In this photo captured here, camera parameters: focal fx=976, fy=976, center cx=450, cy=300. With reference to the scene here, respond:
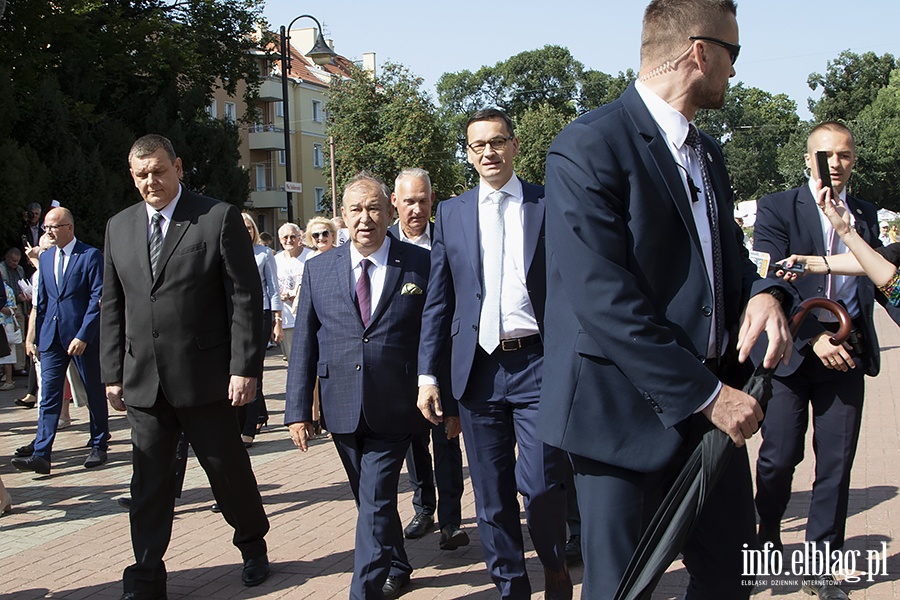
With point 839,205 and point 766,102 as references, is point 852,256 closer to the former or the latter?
point 839,205

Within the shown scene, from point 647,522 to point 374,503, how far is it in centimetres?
193

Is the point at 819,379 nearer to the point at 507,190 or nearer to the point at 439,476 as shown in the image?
the point at 507,190

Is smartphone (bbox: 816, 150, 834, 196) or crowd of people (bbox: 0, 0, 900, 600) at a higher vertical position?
smartphone (bbox: 816, 150, 834, 196)

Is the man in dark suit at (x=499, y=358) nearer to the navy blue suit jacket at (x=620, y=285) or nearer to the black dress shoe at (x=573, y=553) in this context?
the black dress shoe at (x=573, y=553)

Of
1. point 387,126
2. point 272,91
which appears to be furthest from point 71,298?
point 272,91

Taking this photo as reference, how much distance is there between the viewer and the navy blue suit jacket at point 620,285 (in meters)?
2.62

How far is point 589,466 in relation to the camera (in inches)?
112

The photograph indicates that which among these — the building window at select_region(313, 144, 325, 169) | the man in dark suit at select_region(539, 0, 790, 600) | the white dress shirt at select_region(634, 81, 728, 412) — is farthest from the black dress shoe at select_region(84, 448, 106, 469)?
the building window at select_region(313, 144, 325, 169)

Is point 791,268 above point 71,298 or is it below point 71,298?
below

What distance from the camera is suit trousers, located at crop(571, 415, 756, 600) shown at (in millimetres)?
2781

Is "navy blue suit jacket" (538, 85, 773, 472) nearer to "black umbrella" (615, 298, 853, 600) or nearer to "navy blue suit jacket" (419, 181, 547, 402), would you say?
"black umbrella" (615, 298, 853, 600)

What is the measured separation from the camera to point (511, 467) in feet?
14.8

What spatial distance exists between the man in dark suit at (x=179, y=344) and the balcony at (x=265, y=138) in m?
54.9

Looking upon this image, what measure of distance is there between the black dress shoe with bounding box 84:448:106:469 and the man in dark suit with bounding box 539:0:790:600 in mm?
6371
